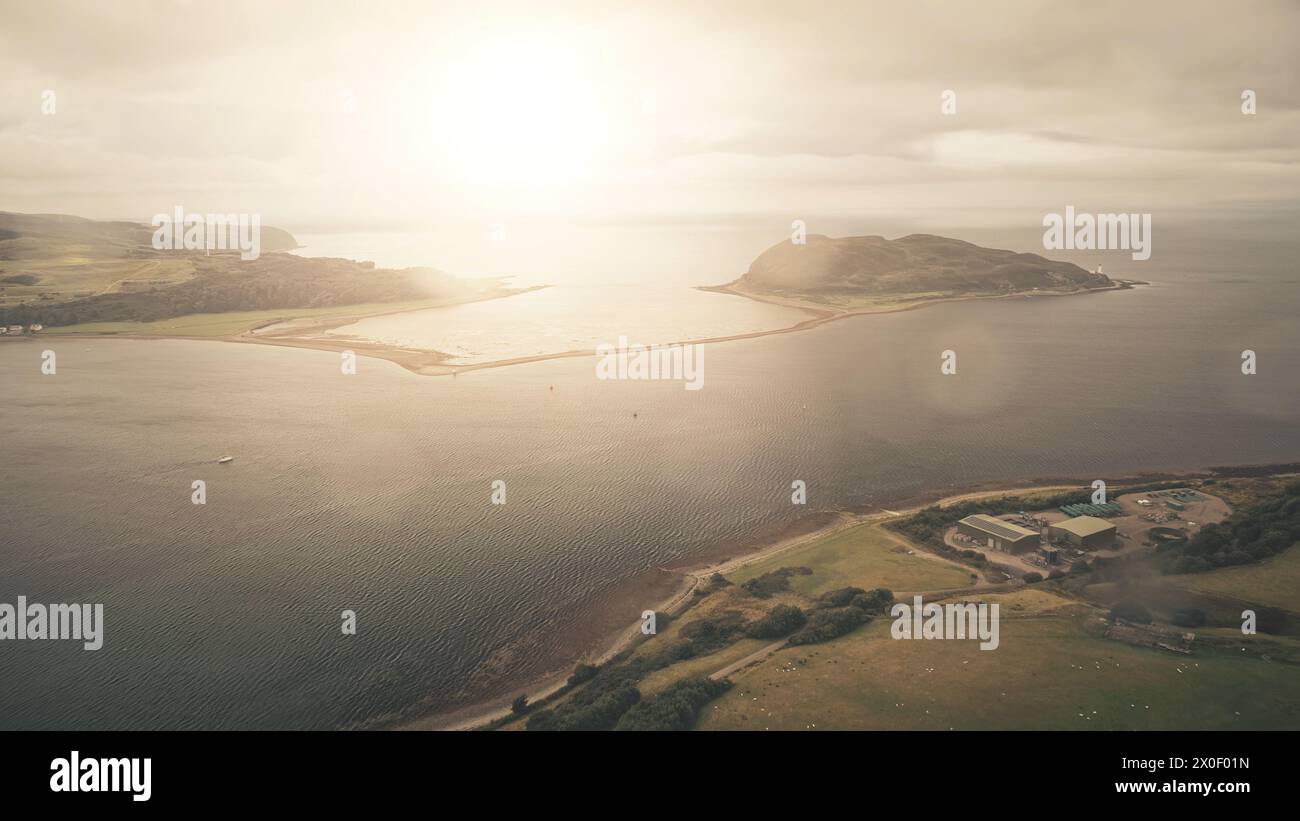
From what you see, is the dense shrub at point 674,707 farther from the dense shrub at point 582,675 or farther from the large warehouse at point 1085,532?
the large warehouse at point 1085,532

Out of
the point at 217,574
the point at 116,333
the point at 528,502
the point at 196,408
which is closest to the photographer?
the point at 217,574

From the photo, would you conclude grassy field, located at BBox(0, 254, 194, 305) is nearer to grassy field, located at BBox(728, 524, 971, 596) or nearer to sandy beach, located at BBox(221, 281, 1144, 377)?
sandy beach, located at BBox(221, 281, 1144, 377)

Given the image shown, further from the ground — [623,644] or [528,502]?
[528,502]

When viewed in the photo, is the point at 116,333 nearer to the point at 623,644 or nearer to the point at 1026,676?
the point at 623,644

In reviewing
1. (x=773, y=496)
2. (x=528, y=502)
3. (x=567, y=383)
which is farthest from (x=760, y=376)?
(x=528, y=502)

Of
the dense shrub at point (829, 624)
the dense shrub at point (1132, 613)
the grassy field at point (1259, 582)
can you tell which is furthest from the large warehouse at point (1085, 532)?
the dense shrub at point (829, 624)

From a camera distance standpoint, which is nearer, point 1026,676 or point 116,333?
point 1026,676

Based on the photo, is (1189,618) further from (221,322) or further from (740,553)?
(221,322)
